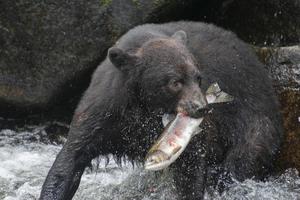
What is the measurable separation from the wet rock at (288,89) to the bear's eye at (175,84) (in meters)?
2.03

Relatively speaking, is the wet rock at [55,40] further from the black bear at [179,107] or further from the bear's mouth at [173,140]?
the bear's mouth at [173,140]

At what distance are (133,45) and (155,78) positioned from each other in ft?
1.72

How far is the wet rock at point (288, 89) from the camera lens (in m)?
8.52

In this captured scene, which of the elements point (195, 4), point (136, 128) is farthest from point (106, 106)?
point (195, 4)

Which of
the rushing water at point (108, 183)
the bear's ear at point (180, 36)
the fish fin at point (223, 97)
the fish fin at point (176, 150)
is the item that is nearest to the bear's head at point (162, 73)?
the bear's ear at point (180, 36)

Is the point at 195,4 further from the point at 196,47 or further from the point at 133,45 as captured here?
the point at 133,45

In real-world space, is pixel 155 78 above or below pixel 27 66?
above

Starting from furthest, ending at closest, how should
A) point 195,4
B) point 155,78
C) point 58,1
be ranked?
1. point 195,4
2. point 58,1
3. point 155,78

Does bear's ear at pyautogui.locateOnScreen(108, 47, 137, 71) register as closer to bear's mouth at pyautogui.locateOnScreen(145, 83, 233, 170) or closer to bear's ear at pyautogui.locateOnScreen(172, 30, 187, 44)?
bear's ear at pyautogui.locateOnScreen(172, 30, 187, 44)

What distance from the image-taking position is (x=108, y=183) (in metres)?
8.75

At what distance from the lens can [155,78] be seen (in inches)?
284

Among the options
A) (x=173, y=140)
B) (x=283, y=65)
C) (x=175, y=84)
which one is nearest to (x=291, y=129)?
(x=283, y=65)

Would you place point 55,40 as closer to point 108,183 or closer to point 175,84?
point 108,183

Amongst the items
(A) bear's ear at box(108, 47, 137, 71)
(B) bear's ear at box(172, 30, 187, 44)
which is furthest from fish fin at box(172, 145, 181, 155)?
(B) bear's ear at box(172, 30, 187, 44)
